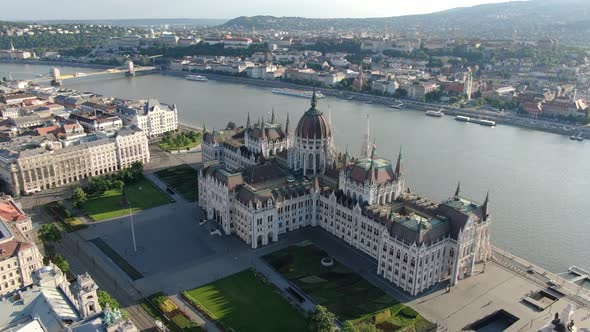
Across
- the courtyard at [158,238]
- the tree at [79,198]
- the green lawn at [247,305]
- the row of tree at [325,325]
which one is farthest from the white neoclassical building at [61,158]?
the row of tree at [325,325]

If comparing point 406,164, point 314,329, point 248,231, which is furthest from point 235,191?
point 406,164

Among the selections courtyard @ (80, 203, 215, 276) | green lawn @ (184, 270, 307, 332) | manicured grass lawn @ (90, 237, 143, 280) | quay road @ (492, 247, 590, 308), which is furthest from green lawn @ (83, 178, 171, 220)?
→ quay road @ (492, 247, 590, 308)

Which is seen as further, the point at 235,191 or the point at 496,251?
the point at 235,191

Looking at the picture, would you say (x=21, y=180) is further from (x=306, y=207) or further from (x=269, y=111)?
(x=269, y=111)

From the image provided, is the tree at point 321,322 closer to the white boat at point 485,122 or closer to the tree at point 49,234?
the tree at point 49,234

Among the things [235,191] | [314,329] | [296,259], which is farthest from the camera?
[235,191]

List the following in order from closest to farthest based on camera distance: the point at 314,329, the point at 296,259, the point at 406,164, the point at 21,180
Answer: the point at 314,329 → the point at 296,259 → the point at 21,180 → the point at 406,164

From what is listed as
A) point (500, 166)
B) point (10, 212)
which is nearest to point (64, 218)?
point (10, 212)
